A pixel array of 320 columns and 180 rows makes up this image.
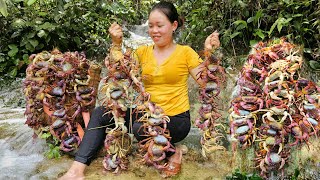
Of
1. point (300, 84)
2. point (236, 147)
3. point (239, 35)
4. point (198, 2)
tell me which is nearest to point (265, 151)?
point (236, 147)

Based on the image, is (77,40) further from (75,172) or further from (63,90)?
(75,172)

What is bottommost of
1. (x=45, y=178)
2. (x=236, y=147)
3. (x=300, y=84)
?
(x=45, y=178)

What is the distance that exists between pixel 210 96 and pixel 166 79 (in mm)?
389

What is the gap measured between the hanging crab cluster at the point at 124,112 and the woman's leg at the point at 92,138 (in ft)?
0.43

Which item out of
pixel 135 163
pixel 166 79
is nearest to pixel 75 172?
pixel 135 163

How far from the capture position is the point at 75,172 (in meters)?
2.47

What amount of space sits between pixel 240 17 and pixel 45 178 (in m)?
3.13

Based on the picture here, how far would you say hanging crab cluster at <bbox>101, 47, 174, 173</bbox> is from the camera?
238cm

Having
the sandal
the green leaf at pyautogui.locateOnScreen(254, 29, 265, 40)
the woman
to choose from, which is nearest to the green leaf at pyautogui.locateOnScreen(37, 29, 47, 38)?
the green leaf at pyautogui.locateOnScreen(254, 29, 265, 40)

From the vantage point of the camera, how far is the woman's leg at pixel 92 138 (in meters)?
2.55

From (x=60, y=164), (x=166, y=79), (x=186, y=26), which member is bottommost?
(x=60, y=164)

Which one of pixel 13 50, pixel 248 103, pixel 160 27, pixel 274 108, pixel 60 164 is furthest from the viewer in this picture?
pixel 13 50

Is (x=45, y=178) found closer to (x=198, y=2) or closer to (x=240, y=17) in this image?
(x=240, y=17)

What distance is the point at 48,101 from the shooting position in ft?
9.05
